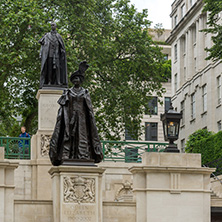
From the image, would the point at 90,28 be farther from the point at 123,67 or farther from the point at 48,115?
the point at 48,115

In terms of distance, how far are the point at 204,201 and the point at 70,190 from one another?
14.0 ft

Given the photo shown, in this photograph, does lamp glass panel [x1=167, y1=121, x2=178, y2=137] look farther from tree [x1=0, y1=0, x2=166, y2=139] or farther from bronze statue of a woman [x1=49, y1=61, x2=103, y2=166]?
tree [x1=0, y1=0, x2=166, y2=139]

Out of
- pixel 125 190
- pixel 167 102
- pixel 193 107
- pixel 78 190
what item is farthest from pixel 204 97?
pixel 78 190

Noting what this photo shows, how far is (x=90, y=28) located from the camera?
139ft

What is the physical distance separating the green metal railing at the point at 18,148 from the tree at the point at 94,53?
34.9 ft

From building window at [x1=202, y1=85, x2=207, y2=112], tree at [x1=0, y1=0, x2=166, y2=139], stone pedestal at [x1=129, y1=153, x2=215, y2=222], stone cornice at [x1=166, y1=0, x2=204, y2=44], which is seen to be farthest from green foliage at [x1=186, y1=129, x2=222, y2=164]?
stone pedestal at [x1=129, y1=153, x2=215, y2=222]

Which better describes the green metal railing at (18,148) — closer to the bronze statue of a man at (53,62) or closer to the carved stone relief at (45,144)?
the carved stone relief at (45,144)

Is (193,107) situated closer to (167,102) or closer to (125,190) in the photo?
(167,102)

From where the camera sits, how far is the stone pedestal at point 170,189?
70.5ft

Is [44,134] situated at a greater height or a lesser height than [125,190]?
greater

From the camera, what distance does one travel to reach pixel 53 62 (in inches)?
1060

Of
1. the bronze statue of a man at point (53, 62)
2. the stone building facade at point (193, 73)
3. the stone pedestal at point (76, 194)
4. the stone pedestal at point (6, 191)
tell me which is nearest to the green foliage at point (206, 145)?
the stone building facade at point (193, 73)

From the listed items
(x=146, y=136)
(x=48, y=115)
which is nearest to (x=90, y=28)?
(x=48, y=115)

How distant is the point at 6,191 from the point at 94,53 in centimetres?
2277
